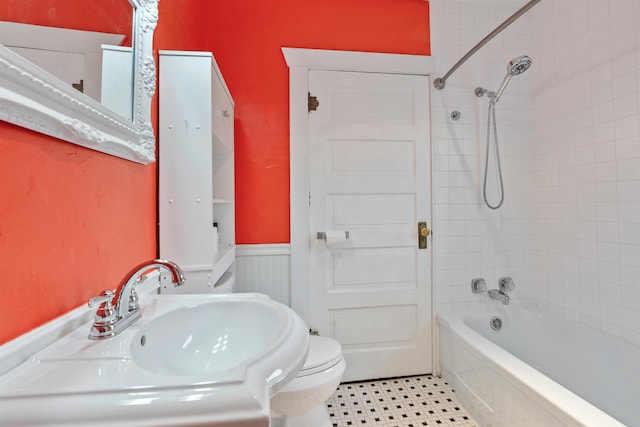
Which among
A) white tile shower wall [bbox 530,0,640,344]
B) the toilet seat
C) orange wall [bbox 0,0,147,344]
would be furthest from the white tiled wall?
orange wall [bbox 0,0,147,344]

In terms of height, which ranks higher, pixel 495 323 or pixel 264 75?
pixel 264 75

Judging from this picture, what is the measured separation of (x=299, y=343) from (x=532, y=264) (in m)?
1.98

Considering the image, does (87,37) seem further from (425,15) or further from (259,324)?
(425,15)

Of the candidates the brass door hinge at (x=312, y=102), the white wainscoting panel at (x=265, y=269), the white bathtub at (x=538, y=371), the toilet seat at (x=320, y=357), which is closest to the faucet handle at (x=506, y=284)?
the white bathtub at (x=538, y=371)

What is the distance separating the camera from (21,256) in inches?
21.7

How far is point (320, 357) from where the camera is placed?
1.23 m

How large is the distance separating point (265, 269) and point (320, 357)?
2.10ft

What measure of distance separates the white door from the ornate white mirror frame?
36.5 inches

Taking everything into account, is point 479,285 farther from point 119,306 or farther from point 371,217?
point 119,306

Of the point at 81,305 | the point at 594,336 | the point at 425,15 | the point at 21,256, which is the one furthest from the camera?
the point at 425,15

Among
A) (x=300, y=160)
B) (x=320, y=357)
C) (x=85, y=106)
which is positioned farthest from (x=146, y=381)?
(x=300, y=160)

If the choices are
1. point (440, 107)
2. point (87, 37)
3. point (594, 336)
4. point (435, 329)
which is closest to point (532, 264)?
point (594, 336)

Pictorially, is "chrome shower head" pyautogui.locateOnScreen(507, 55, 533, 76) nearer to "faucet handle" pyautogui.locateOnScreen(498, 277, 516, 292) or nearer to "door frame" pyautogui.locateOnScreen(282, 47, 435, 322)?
"door frame" pyautogui.locateOnScreen(282, 47, 435, 322)

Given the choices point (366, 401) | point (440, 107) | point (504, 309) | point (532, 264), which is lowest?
point (366, 401)
